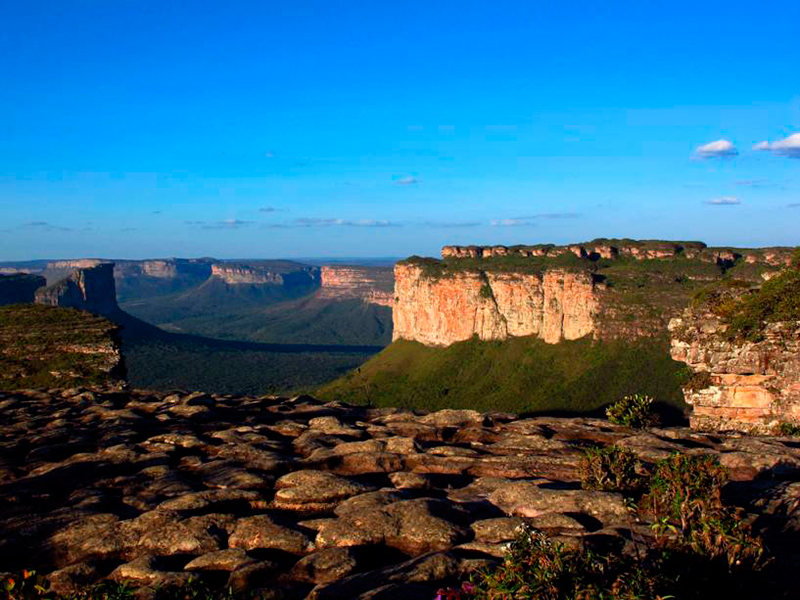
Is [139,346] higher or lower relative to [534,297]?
lower

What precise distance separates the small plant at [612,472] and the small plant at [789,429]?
40.0 feet

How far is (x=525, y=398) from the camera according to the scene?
91.1 meters

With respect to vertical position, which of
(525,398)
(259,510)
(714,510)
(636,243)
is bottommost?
(525,398)

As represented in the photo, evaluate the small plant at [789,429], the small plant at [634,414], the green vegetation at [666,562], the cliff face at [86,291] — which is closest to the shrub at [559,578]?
the green vegetation at [666,562]

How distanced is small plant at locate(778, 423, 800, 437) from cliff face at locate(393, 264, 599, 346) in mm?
72267

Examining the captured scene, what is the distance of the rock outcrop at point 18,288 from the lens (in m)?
136

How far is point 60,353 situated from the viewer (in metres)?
49.1

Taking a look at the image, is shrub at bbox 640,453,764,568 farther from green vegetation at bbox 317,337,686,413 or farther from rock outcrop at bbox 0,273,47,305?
rock outcrop at bbox 0,273,47,305

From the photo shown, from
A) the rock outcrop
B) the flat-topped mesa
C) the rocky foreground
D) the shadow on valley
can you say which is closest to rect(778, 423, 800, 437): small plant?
the rocky foreground

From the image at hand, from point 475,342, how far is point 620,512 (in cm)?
10445

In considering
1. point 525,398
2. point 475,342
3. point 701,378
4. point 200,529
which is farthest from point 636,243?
point 200,529

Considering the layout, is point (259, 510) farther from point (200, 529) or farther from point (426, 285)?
point (426, 285)

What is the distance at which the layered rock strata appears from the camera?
25.7 m

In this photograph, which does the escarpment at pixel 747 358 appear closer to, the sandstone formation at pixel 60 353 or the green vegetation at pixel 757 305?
the green vegetation at pixel 757 305
